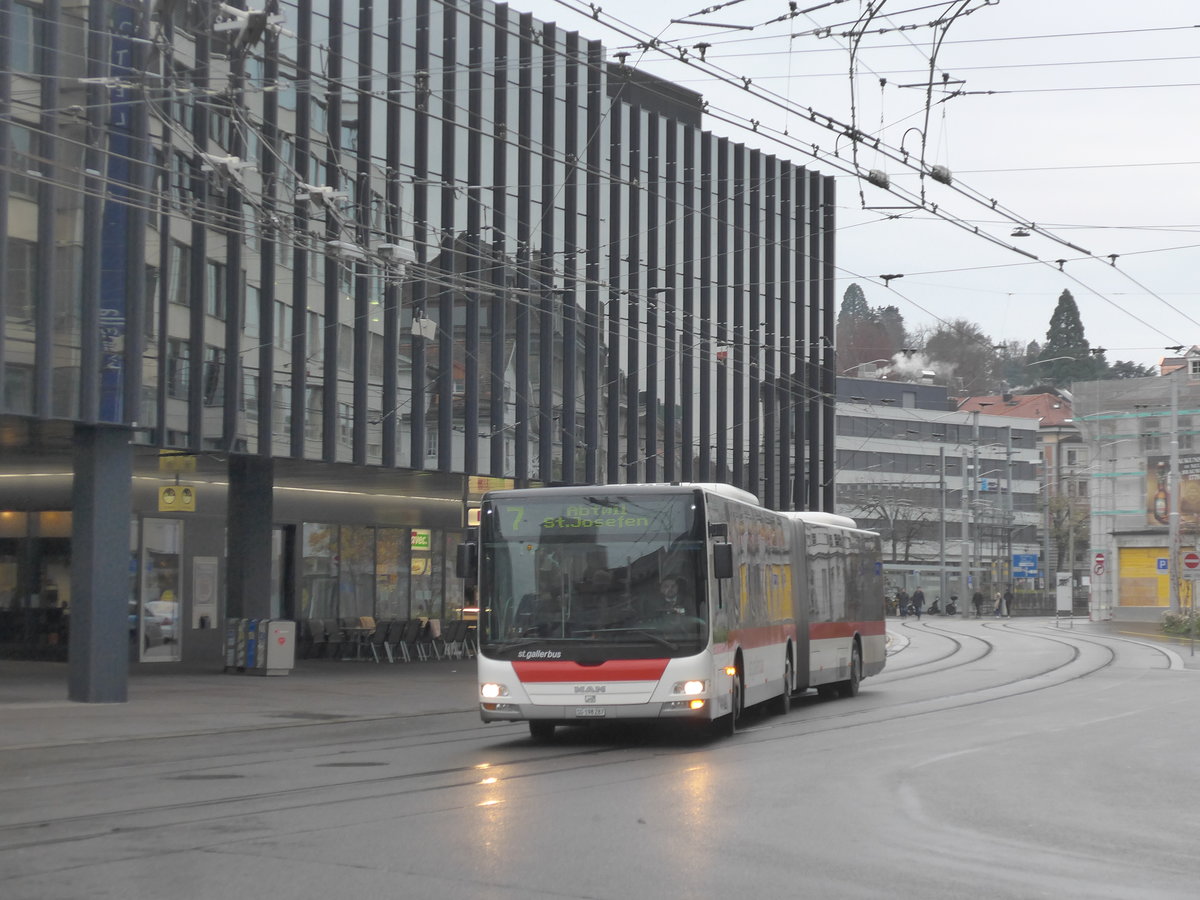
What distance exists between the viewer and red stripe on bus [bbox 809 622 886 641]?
24.6 meters

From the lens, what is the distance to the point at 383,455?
31.8m

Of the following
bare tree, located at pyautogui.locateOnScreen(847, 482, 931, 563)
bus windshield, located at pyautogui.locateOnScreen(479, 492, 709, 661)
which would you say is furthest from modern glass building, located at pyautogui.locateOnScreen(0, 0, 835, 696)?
bare tree, located at pyautogui.locateOnScreen(847, 482, 931, 563)

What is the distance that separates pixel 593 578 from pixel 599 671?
38.8 inches

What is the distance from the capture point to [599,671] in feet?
55.2

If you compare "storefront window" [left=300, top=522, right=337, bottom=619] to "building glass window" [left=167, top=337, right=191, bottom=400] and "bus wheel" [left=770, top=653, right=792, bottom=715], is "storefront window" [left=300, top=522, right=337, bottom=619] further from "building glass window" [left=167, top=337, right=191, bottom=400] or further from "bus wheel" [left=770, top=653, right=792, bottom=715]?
"bus wheel" [left=770, top=653, right=792, bottom=715]

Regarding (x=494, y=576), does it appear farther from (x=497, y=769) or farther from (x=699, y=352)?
(x=699, y=352)

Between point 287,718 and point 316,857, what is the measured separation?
12774 mm

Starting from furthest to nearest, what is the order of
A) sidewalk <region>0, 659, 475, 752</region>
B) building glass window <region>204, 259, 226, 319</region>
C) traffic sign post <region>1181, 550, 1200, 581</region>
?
traffic sign post <region>1181, 550, 1200, 581</region>, building glass window <region>204, 259, 226, 319</region>, sidewalk <region>0, 659, 475, 752</region>

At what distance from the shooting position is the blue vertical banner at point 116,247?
907 inches

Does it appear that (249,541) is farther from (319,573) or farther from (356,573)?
(356,573)

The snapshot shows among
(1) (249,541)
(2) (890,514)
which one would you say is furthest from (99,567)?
(2) (890,514)

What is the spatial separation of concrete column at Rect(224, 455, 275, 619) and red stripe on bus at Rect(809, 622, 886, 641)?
11.7 m

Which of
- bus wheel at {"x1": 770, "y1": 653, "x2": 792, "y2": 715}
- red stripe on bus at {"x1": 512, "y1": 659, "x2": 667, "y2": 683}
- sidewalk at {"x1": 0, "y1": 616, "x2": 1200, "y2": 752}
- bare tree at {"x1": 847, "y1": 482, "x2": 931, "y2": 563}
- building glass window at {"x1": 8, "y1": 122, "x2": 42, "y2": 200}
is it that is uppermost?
building glass window at {"x1": 8, "y1": 122, "x2": 42, "y2": 200}

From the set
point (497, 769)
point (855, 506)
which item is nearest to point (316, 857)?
point (497, 769)
